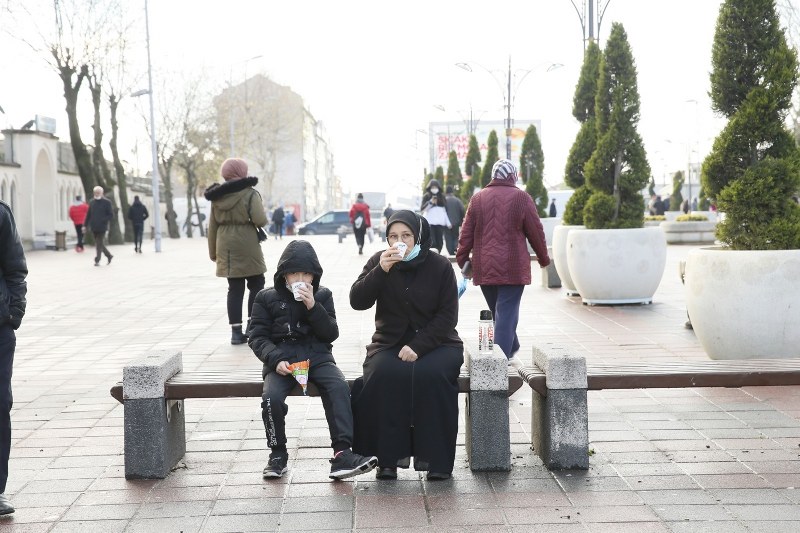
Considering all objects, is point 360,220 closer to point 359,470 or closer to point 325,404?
point 325,404

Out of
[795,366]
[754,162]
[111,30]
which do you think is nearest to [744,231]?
[754,162]

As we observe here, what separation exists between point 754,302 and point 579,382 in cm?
302

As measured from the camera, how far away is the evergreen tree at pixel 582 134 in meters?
15.3

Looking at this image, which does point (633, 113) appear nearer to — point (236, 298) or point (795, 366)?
point (236, 298)

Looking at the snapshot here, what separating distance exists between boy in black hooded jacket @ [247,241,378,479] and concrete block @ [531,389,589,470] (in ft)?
3.05

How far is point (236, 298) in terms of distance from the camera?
35.1 feet

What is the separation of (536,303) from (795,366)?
338 inches

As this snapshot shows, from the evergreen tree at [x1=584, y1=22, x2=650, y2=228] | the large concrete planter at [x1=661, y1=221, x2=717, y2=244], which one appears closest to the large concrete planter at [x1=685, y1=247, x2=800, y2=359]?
the evergreen tree at [x1=584, y1=22, x2=650, y2=228]

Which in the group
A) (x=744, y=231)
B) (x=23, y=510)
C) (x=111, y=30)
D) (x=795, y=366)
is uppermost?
(x=111, y=30)

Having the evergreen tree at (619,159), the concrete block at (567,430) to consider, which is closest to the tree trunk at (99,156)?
the evergreen tree at (619,159)

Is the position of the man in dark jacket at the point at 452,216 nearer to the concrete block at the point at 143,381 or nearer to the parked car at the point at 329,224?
the concrete block at the point at 143,381

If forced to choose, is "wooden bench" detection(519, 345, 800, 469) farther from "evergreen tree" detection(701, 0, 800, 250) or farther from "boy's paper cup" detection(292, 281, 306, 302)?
"evergreen tree" detection(701, 0, 800, 250)

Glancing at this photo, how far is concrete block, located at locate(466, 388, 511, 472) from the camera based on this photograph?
18.7 feet

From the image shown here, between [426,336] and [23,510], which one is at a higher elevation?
[426,336]
